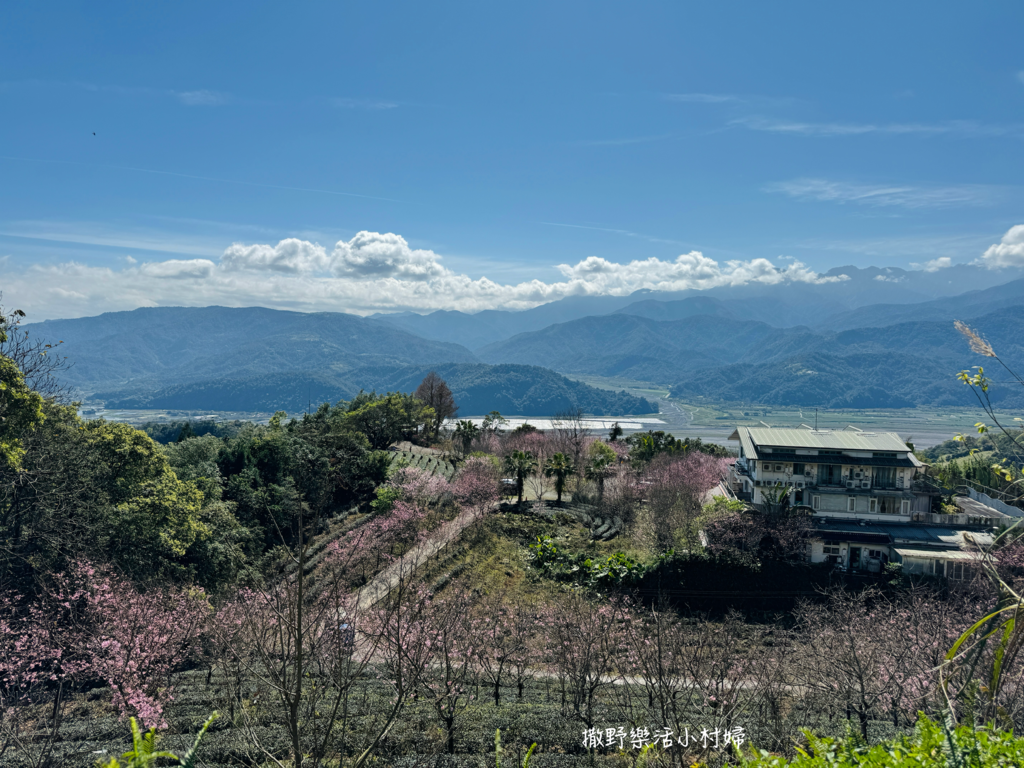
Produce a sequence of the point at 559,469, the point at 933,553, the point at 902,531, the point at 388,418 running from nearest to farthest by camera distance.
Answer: the point at 933,553 < the point at 902,531 < the point at 559,469 < the point at 388,418

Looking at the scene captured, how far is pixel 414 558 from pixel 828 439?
87.0 ft

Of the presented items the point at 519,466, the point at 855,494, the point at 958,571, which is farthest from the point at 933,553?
the point at 519,466

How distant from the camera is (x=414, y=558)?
30125 mm

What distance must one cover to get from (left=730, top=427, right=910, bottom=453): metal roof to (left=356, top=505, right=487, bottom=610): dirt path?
19.3 m

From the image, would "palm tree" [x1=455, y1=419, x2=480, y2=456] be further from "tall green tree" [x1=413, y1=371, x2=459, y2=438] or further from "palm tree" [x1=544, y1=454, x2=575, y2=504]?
"palm tree" [x1=544, y1=454, x2=575, y2=504]

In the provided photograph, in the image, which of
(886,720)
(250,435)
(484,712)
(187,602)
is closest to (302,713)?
(484,712)

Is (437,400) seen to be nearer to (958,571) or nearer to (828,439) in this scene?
(828,439)

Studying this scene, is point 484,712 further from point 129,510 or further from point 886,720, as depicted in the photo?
point 129,510

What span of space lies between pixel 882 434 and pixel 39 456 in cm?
4446

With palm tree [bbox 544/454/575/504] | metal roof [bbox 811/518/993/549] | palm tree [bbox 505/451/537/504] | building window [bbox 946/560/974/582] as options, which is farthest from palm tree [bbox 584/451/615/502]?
building window [bbox 946/560/974/582]

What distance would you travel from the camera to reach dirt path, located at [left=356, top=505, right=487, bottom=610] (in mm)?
25547

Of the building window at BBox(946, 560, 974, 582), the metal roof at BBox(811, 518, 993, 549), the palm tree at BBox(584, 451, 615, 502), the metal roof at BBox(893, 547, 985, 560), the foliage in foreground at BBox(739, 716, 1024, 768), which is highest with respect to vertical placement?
the foliage in foreground at BBox(739, 716, 1024, 768)

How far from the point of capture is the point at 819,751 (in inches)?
158

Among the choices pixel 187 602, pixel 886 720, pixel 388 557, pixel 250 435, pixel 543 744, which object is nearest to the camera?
pixel 543 744
